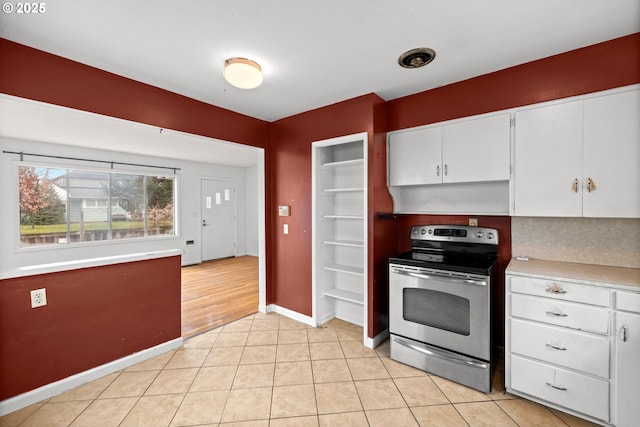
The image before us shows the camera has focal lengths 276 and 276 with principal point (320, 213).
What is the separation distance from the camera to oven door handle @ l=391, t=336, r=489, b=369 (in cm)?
206

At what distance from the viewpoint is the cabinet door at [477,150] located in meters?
2.21

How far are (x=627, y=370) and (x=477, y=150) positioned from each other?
1.67 meters

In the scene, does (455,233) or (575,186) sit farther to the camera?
(455,233)

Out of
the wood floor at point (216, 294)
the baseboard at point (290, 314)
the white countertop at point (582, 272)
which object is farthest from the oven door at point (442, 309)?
the wood floor at point (216, 294)

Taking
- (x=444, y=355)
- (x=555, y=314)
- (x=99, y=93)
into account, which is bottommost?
(x=444, y=355)

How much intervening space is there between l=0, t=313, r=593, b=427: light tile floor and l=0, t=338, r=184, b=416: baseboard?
0.04 meters

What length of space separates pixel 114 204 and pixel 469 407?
6373mm

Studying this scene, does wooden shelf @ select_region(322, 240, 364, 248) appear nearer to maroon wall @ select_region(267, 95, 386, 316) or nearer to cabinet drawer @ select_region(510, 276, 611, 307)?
maroon wall @ select_region(267, 95, 386, 316)

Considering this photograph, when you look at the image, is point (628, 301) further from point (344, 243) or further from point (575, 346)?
point (344, 243)

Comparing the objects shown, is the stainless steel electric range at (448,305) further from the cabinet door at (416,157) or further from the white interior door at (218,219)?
the white interior door at (218,219)

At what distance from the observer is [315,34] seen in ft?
5.85

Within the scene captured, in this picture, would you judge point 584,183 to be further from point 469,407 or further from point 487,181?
point 469,407

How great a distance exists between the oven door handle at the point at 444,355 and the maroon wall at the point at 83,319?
85.4 inches

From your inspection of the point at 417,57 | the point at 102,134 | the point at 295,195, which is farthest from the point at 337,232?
the point at 102,134
